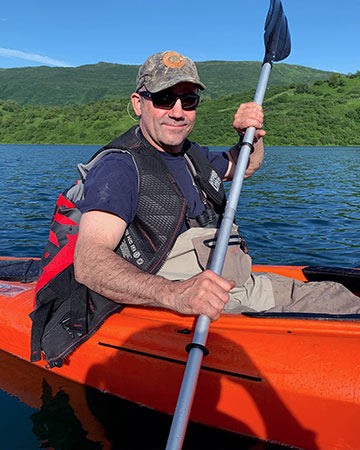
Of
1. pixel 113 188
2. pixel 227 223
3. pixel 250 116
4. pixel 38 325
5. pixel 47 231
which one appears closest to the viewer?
pixel 113 188

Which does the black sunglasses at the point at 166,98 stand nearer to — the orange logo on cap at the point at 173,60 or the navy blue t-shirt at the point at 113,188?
the orange logo on cap at the point at 173,60

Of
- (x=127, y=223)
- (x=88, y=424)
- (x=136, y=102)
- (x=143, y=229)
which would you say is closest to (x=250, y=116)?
(x=136, y=102)

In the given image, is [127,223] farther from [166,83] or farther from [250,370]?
[250,370]

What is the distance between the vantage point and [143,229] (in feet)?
9.45

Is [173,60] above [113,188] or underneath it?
above

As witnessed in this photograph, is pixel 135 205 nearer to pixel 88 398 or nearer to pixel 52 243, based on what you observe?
pixel 52 243

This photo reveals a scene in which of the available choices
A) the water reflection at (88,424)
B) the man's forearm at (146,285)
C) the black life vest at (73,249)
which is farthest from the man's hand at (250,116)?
the water reflection at (88,424)

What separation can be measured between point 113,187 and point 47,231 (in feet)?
22.9

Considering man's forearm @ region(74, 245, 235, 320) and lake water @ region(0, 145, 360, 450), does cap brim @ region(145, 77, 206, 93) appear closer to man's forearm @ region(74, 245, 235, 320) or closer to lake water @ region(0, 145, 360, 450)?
man's forearm @ region(74, 245, 235, 320)

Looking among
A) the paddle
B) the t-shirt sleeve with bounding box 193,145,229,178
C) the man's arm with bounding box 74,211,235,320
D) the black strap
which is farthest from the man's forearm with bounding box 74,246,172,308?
the t-shirt sleeve with bounding box 193,145,229,178

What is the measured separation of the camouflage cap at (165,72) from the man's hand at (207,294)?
4.41ft

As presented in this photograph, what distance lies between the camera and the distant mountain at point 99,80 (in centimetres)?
13600

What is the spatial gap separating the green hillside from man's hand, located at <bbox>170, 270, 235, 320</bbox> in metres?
53.7

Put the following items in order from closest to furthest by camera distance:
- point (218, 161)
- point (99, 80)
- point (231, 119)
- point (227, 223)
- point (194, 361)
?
point (194, 361), point (227, 223), point (218, 161), point (231, 119), point (99, 80)
